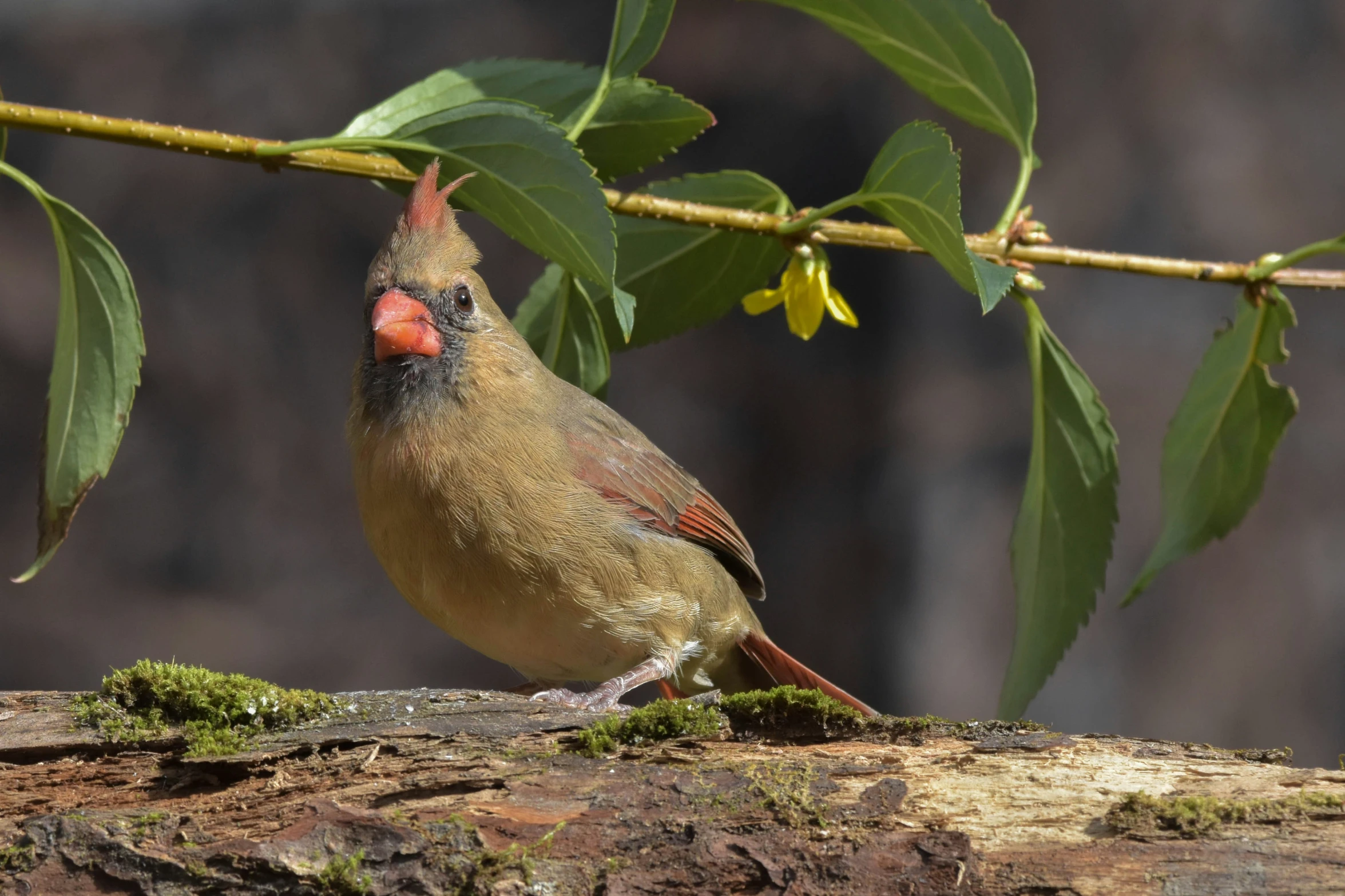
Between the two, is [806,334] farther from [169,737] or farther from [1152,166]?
[1152,166]

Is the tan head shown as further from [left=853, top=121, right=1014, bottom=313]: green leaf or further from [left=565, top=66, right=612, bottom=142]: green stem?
[left=853, top=121, right=1014, bottom=313]: green leaf

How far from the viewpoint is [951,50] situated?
1847 mm

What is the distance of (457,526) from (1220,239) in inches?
122

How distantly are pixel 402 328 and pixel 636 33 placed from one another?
62 centimetres

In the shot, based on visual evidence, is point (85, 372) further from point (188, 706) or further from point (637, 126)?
point (637, 126)

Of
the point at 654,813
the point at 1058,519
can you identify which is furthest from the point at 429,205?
the point at 1058,519

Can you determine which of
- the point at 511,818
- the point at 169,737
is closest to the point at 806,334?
the point at 511,818

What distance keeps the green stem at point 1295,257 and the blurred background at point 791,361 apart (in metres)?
2.04

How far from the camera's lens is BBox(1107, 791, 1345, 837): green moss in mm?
1295

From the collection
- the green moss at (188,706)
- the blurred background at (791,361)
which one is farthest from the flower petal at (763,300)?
the blurred background at (791,361)

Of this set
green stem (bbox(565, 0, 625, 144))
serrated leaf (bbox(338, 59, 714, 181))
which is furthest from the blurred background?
green stem (bbox(565, 0, 625, 144))

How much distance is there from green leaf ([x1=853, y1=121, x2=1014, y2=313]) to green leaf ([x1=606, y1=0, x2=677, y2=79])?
0.38m

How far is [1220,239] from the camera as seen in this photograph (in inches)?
155

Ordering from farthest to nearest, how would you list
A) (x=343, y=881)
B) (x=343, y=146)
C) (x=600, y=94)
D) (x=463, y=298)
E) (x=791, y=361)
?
(x=791, y=361) → (x=463, y=298) → (x=600, y=94) → (x=343, y=146) → (x=343, y=881)
